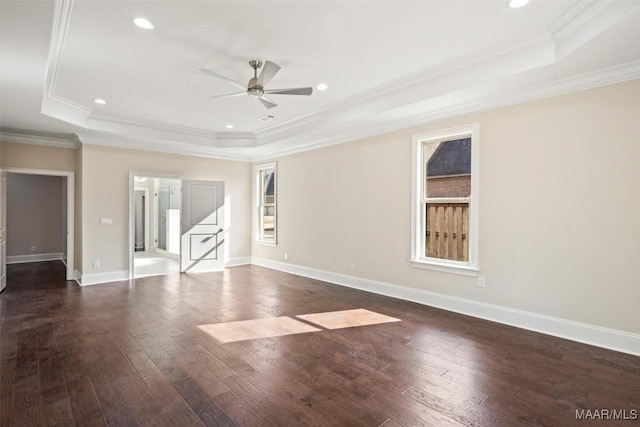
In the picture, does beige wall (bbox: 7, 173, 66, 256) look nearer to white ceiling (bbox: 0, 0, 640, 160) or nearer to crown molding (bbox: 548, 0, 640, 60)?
white ceiling (bbox: 0, 0, 640, 160)

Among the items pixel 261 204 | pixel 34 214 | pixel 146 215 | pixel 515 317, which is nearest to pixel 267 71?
pixel 515 317

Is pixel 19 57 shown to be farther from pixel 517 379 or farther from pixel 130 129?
pixel 517 379

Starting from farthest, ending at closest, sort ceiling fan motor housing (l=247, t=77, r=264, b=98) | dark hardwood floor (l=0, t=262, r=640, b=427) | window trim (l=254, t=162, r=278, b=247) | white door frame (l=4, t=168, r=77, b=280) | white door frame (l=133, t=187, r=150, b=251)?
white door frame (l=133, t=187, r=150, b=251), window trim (l=254, t=162, r=278, b=247), white door frame (l=4, t=168, r=77, b=280), ceiling fan motor housing (l=247, t=77, r=264, b=98), dark hardwood floor (l=0, t=262, r=640, b=427)

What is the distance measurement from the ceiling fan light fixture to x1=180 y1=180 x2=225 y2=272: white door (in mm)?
4500

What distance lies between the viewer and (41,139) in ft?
19.5

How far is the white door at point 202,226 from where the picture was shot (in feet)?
23.1

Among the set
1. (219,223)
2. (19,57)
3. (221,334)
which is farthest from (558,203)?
(219,223)

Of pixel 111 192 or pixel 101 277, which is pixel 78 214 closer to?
pixel 111 192

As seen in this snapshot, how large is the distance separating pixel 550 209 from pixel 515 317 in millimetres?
1307

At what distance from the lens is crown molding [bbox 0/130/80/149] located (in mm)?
5656

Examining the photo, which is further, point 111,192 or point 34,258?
point 34,258

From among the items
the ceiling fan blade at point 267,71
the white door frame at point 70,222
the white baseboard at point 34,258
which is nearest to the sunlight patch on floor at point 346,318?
the ceiling fan blade at point 267,71

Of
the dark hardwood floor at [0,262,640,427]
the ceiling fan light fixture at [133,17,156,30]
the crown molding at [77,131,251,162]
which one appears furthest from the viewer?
the crown molding at [77,131,251,162]

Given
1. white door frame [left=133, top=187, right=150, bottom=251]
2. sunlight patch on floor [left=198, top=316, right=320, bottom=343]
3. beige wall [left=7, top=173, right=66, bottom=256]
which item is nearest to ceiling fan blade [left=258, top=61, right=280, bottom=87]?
sunlight patch on floor [left=198, top=316, right=320, bottom=343]
